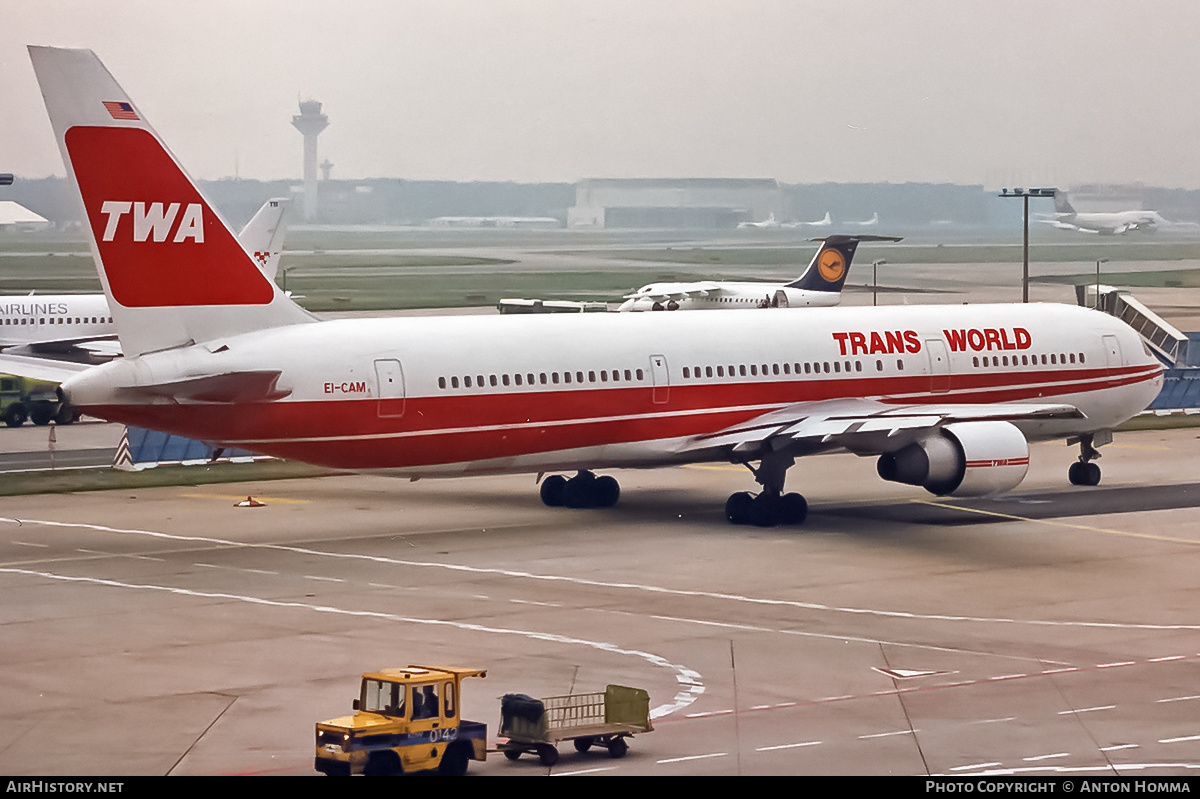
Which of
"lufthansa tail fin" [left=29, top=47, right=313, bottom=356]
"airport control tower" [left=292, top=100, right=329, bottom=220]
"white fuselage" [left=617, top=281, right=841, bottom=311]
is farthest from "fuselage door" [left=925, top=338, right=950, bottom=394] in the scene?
"airport control tower" [left=292, top=100, right=329, bottom=220]

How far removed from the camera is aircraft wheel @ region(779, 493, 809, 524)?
133ft

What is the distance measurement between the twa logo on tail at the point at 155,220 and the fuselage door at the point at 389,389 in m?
4.72

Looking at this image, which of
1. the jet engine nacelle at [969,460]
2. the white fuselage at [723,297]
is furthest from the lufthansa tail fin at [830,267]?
the jet engine nacelle at [969,460]

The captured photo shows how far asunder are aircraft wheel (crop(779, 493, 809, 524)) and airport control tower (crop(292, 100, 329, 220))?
11601cm

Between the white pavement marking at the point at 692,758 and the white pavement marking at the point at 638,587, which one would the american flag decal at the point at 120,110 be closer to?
the white pavement marking at the point at 638,587

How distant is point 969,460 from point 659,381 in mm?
7775

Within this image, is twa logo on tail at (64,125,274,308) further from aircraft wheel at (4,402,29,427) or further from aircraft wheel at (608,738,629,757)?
aircraft wheel at (4,402,29,427)

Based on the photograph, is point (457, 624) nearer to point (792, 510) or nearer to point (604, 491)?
point (792, 510)

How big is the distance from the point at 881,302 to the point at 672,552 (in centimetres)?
9688

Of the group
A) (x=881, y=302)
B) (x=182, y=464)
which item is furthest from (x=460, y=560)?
(x=881, y=302)

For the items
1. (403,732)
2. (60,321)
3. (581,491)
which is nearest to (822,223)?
(60,321)

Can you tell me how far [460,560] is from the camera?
36188mm

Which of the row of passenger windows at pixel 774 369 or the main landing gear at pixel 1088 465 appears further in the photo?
the main landing gear at pixel 1088 465

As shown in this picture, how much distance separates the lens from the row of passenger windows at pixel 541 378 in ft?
126
